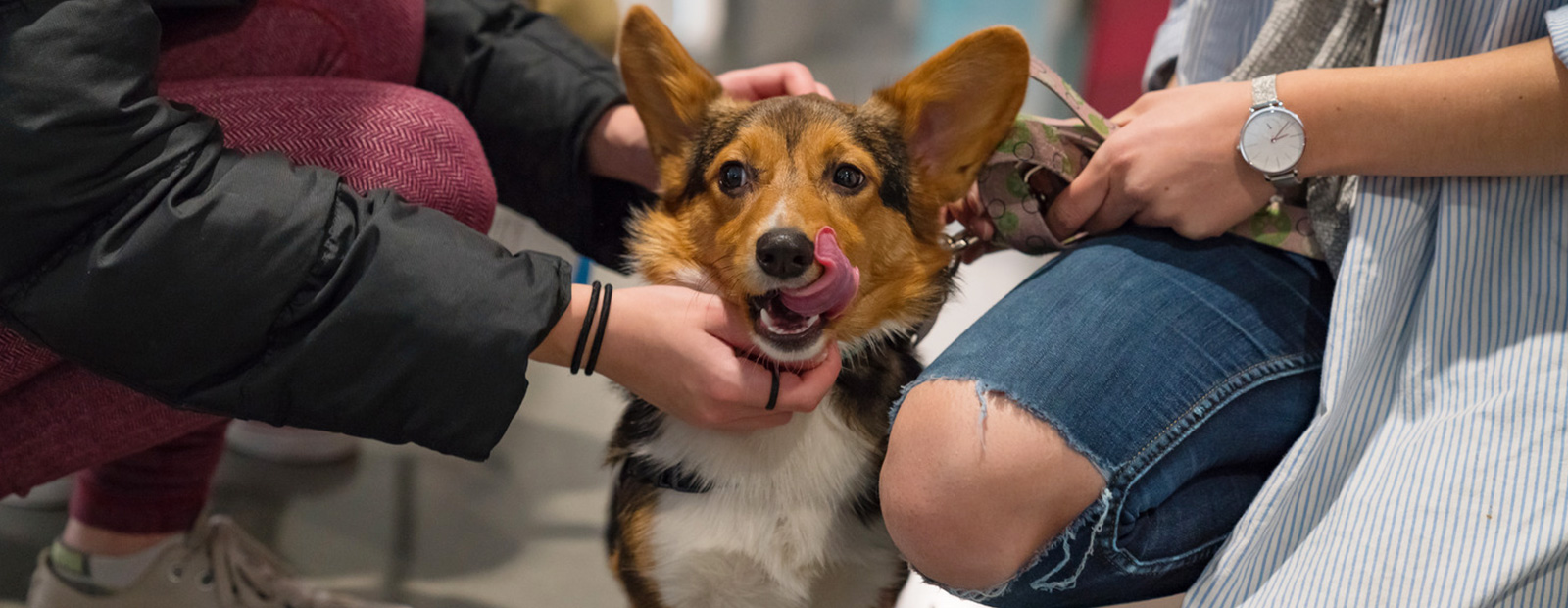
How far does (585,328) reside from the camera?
4.31 feet

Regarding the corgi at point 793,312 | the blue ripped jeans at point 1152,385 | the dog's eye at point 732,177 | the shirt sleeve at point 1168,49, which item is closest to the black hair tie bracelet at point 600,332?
the corgi at point 793,312

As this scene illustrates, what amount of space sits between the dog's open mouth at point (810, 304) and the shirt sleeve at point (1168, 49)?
2.65 ft

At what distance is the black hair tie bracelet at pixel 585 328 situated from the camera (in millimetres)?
1311

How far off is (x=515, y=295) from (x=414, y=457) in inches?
57.2

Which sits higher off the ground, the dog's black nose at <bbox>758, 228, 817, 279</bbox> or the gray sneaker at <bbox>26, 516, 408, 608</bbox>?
the dog's black nose at <bbox>758, 228, 817, 279</bbox>

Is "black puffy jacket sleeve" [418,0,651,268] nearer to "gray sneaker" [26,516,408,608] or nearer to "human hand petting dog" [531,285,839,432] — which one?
"human hand petting dog" [531,285,839,432]

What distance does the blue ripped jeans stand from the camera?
128 cm

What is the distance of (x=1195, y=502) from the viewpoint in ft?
4.39

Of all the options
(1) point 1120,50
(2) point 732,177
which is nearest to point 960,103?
(2) point 732,177

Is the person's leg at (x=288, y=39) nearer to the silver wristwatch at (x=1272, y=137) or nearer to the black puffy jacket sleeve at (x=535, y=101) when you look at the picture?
the black puffy jacket sleeve at (x=535, y=101)

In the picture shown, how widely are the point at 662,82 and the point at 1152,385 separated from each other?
879mm

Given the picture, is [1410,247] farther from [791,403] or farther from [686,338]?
[686,338]

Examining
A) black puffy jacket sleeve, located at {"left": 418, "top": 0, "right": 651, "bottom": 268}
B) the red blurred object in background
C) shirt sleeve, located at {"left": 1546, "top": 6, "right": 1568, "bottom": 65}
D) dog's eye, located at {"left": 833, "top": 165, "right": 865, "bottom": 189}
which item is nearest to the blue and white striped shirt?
shirt sleeve, located at {"left": 1546, "top": 6, "right": 1568, "bottom": 65}

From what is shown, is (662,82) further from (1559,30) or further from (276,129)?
(1559,30)
